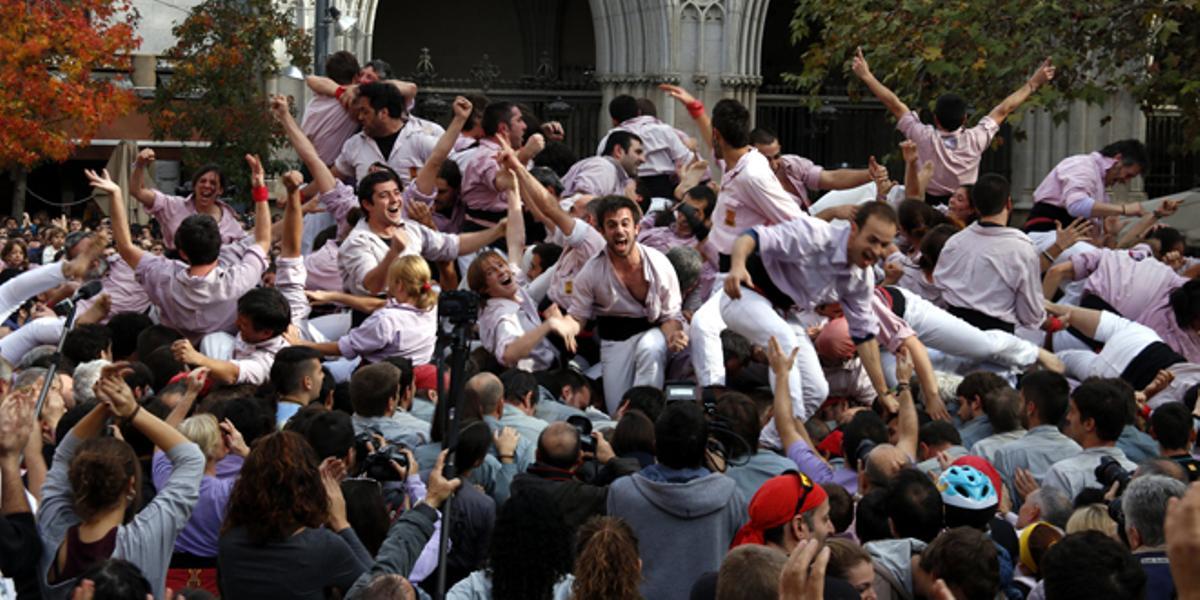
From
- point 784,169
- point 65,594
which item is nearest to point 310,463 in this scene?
point 65,594

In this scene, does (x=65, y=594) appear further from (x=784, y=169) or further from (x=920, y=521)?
(x=784, y=169)

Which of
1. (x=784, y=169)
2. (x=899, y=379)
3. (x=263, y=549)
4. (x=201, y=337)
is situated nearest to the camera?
(x=263, y=549)

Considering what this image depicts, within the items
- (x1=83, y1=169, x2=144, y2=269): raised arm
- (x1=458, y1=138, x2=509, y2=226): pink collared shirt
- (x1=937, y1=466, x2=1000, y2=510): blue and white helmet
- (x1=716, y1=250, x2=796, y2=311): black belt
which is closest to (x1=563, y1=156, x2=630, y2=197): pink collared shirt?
(x1=458, y1=138, x2=509, y2=226): pink collared shirt

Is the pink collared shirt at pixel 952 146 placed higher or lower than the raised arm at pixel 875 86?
lower

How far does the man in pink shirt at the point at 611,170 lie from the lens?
44.9ft

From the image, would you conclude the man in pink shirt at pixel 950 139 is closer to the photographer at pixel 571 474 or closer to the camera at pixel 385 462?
the photographer at pixel 571 474

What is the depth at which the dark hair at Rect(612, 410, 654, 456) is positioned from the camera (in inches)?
300

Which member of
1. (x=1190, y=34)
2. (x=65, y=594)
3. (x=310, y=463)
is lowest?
(x=65, y=594)

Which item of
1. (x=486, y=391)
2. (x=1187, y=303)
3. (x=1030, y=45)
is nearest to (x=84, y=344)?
(x=486, y=391)

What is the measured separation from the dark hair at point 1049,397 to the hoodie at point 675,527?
7.01 feet

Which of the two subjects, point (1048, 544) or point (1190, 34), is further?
point (1190, 34)

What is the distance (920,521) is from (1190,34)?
960 cm

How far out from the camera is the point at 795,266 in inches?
380

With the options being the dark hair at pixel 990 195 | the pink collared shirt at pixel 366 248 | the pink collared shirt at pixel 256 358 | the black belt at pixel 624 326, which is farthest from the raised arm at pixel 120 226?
the dark hair at pixel 990 195
